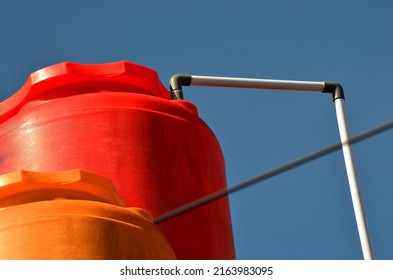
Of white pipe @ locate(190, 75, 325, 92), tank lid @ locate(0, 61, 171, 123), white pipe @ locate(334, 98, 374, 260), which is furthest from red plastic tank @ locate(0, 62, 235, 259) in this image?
white pipe @ locate(190, 75, 325, 92)

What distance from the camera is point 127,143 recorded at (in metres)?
5.20

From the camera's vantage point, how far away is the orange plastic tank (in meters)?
3.82

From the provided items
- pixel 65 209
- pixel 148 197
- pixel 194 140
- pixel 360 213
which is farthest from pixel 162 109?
pixel 65 209

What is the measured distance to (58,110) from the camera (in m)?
5.31

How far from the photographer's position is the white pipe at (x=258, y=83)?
21.2ft

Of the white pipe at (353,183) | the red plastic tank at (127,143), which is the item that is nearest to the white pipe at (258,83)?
the white pipe at (353,183)

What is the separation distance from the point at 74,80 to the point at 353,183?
1.44 m

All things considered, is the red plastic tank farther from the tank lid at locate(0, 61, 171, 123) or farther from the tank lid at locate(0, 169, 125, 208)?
the tank lid at locate(0, 169, 125, 208)

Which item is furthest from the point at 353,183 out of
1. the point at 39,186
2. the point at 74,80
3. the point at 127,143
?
the point at 39,186

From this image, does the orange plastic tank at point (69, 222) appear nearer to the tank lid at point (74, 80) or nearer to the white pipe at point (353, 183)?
the tank lid at point (74, 80)
